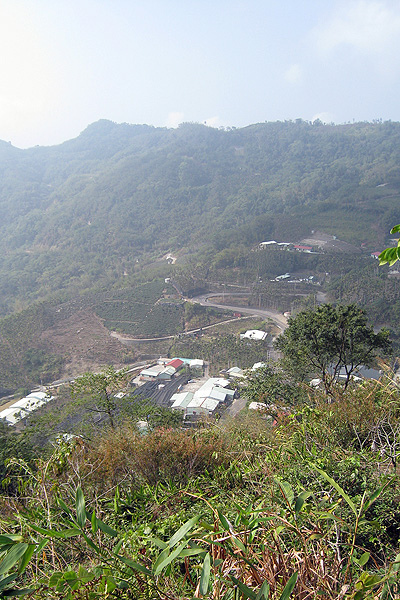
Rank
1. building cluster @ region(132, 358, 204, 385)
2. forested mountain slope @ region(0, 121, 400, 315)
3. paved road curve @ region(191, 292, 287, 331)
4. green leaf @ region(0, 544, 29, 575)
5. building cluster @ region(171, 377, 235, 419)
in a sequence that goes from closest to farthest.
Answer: green leaf @ region(0, 544, 29, 575)
building cluster @ region(171, 377, 235, 419)
building cluster @ region(132, 358, 204, 385)
paved road curve @ region(191, 292, 287, 331)
forested mountain slope @ region(0, 121, 400, 315)

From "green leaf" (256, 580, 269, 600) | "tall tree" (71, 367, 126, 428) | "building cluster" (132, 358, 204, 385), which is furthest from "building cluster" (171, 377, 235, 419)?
"green leaf" (256, 580, 269, 600)

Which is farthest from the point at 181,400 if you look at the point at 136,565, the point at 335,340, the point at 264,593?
the point at 264,593

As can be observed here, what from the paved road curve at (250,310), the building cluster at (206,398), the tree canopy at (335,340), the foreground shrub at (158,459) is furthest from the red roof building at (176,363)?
A: the foreground shrub at (158,459)

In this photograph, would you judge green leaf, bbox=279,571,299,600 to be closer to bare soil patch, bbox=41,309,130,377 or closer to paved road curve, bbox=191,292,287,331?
bare soil patch, bbox=41,309,130,377

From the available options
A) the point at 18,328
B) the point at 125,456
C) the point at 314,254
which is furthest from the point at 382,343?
the point at 314,254

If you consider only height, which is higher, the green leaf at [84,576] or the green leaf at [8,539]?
the green leaf at [8,539]

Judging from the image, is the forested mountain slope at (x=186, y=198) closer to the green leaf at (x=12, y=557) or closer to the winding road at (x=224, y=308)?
the winding road at (x=224, y=308)
